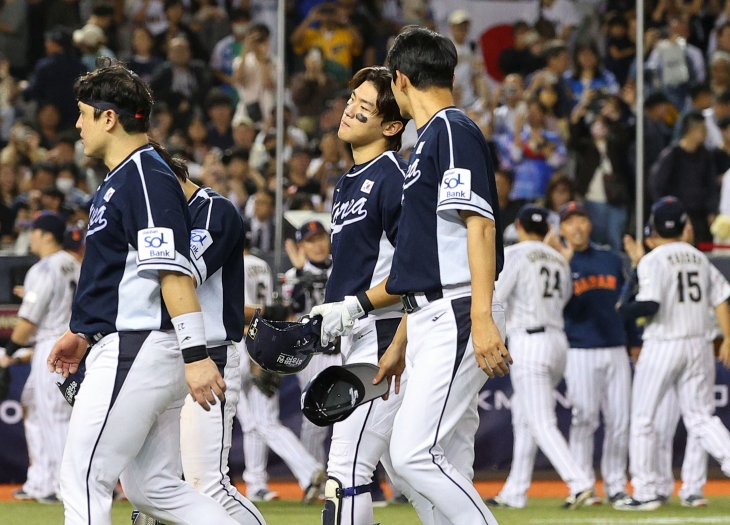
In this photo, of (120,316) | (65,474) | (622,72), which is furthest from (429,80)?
(622,72)

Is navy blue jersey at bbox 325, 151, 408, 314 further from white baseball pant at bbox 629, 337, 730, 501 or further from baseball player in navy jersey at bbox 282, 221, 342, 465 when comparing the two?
white baseball pant at bbox 629, 337, 730, 501

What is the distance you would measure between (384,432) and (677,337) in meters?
4.84

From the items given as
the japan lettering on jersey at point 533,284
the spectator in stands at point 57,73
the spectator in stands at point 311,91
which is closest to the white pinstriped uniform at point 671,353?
→ the japan lettering on jersey at point 533,284

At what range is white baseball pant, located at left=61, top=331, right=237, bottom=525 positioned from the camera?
15.0ft

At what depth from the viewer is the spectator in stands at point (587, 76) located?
50.4 ft

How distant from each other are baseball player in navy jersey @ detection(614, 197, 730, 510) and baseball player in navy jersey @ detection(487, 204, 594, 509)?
1.72 ft

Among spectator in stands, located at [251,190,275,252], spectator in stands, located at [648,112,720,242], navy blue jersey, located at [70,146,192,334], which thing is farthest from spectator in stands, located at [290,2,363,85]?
navy blue jersey, located at [70,146,192,334]

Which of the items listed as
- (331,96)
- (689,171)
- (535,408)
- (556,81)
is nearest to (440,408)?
(535,408)

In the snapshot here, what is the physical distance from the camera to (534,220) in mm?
9969

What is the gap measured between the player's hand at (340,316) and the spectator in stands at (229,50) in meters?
11.0

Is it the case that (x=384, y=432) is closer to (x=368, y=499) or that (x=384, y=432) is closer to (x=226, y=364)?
(x=368, y=499)

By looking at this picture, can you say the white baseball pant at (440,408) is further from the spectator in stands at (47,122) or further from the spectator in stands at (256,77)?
the spectator in stands at (47,122)

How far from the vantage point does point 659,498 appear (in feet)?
31.8

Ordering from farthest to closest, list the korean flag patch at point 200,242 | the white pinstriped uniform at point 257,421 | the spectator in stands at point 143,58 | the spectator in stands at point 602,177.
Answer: the spectator in stands at point 143,58
the spectator in stands at point 602,177
the white pinstriped uniform at point 257,421
the korean flag patch at point 200,242
